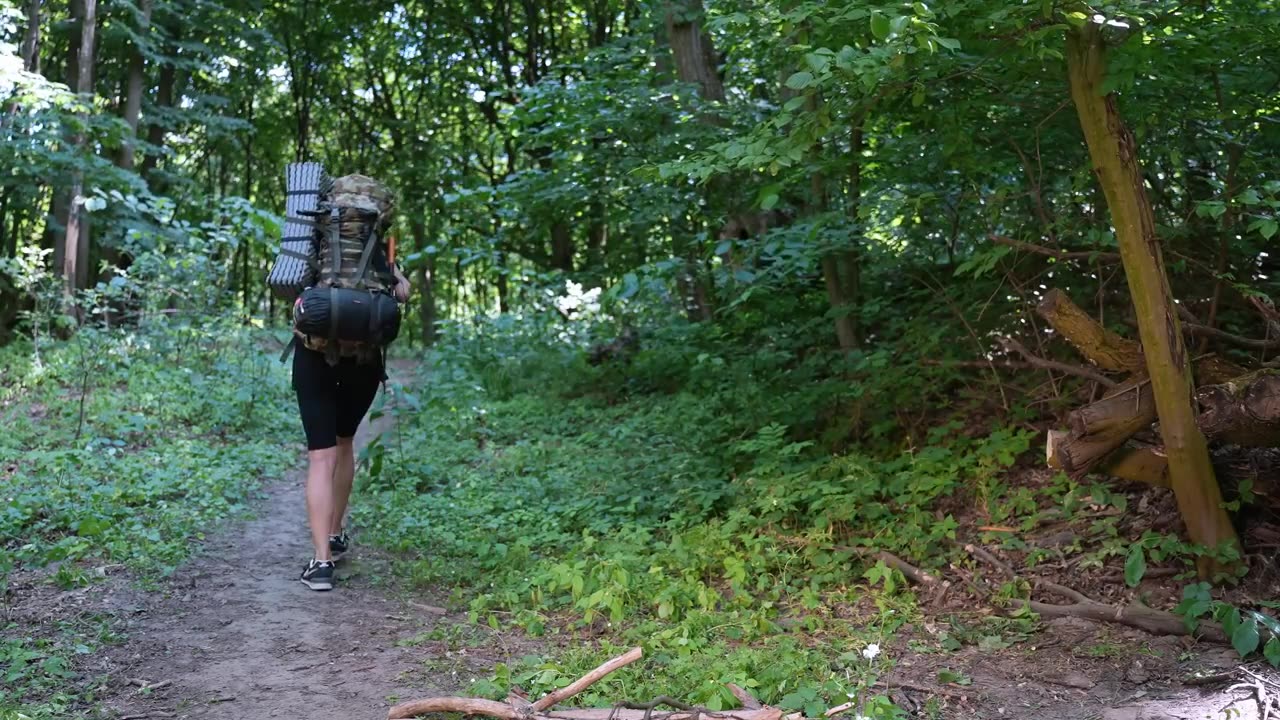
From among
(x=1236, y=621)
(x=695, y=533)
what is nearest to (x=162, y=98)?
(x=695, y=533)

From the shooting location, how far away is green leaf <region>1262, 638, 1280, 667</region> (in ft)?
11.5

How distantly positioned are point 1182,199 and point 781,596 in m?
3.52

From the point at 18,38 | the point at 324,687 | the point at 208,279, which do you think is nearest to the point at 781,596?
the point at 324,687

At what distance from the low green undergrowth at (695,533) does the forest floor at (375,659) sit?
25cm

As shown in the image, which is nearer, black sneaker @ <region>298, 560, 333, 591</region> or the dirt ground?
the dirt ground

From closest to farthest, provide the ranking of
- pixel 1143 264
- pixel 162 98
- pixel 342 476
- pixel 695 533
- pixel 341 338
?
1. pixel 1143 264
2. pixel 341 338
3. pixel 342 476
4. pixel 695 533
5. pixel 162 98

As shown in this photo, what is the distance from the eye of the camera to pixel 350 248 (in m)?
4.77

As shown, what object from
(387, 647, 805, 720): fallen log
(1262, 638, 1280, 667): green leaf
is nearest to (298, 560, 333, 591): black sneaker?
(387, 647, 805, 720): fallen log

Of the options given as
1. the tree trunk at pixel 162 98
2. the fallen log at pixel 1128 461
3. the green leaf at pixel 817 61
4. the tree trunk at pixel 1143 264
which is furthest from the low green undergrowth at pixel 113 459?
the tree trunk at pixel 162 98

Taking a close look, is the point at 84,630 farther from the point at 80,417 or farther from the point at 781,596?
the point at 80,417

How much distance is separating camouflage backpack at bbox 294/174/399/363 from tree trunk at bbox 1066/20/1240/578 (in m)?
3.34

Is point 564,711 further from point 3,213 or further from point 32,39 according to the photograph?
point 3,213

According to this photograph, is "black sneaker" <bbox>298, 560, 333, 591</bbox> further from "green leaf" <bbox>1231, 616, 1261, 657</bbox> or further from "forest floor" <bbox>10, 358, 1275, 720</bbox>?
"green leaf" <bbox>1231, 616, 1261, 657</bbox>

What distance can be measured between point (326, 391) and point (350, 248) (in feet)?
2.41
